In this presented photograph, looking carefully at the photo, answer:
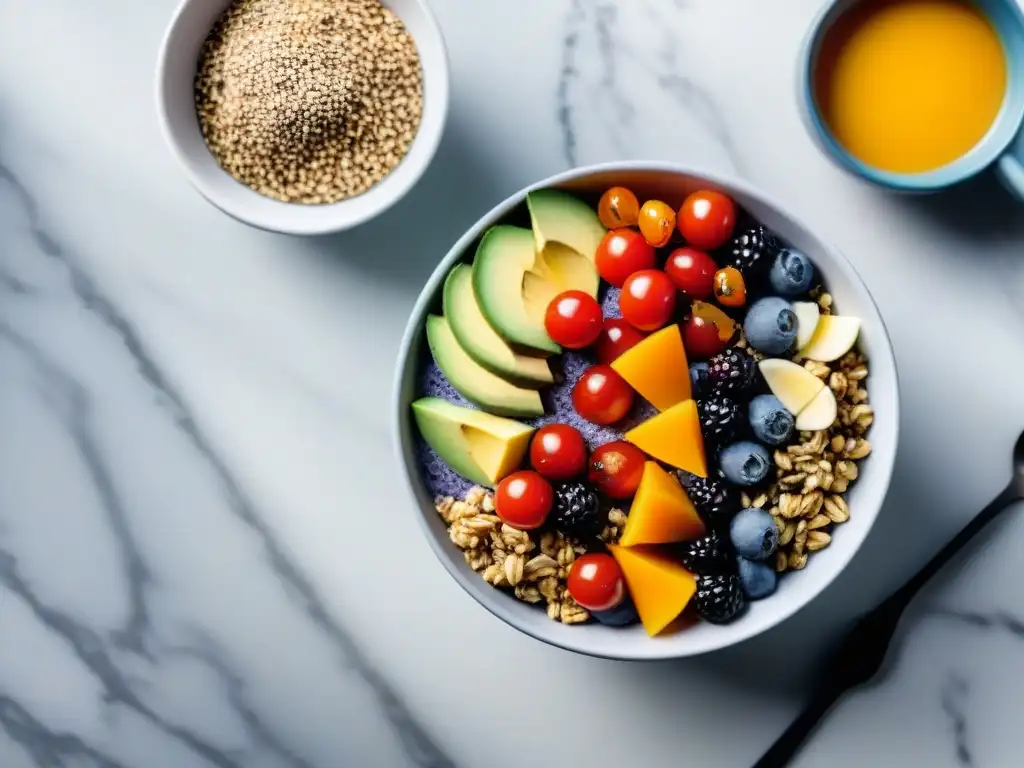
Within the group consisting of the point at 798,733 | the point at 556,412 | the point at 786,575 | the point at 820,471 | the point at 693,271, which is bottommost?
the point at 798,733

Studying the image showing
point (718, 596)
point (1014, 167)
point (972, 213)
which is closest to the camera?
A: point (718, 596)

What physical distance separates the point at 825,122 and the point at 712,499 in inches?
17.9

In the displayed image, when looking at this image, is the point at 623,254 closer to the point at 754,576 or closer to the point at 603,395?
the point at 603,395

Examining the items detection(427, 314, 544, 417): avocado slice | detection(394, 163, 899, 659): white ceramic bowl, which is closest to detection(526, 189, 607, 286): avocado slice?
detection(394, 163, 899, 659): white ceramic bowl

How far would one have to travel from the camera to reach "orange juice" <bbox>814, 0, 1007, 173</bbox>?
1.22 meters

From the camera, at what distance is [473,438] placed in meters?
1.12

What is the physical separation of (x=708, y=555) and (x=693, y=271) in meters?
0.28

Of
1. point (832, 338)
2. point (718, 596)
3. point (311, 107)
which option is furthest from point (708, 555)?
point (311, 107)

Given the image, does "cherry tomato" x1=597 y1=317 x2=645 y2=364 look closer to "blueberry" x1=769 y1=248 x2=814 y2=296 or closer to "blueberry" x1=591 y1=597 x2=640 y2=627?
"blueberry" x1=769 y1=248 x2=814 y2=296

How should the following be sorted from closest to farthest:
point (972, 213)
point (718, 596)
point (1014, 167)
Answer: point (718, 596) < point (1014, 167) < point (972, 213)

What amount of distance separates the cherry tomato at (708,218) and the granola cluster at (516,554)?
0.98ft

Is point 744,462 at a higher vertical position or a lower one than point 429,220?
lower

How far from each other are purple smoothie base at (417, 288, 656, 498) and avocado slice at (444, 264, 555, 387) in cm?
3

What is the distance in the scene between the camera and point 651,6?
127cm
